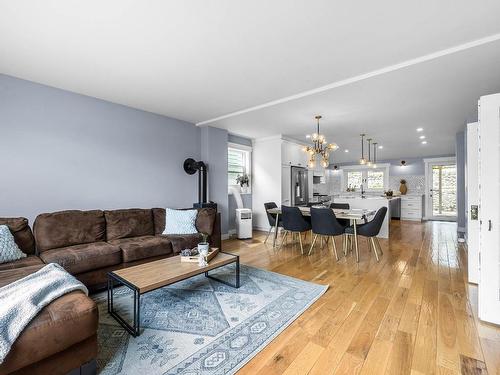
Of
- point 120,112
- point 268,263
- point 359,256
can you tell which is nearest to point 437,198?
point 359,256

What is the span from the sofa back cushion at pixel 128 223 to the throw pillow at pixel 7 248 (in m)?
0.94

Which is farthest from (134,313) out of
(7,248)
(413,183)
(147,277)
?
(413,183)

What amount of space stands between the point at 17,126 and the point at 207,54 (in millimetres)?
2557

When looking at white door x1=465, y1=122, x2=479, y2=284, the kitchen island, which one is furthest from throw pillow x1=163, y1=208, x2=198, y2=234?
the kitchen island

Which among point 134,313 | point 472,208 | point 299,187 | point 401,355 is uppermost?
point 299,187

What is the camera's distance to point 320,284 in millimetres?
2834

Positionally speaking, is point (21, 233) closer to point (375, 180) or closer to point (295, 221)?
point (295, 221)

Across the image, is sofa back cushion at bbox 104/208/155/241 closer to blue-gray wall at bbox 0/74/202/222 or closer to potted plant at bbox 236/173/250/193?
blue-gray wall at bbox 0/74/202/222

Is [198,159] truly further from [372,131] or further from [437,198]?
[437,198]

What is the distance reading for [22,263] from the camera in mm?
2324

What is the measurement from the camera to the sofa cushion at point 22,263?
87.0 inches

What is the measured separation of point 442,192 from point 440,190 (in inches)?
3.5

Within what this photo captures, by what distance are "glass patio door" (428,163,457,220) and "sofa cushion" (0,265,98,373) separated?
32.9 ft

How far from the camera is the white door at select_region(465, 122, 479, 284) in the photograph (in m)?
2.80
